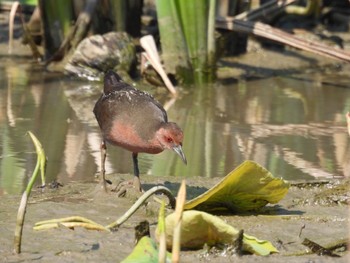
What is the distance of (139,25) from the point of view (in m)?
11.9

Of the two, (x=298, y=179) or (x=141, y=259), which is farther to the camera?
(x=298, y=179)

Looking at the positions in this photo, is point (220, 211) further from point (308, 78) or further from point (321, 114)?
point (308, 78)

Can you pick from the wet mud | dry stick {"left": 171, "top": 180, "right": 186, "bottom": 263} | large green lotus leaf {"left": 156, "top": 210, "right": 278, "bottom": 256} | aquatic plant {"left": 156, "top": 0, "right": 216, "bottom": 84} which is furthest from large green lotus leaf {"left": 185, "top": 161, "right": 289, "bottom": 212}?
aquatic plant {"left": 156, "top": 0, "right": 216, "bottom": 84}

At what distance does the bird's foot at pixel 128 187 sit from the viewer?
6.16m

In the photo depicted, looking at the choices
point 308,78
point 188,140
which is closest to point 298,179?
A: point 188,140

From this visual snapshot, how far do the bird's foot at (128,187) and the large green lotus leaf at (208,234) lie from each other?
1.27 metres

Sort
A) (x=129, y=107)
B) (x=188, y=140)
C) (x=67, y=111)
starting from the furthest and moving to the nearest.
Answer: (x=67, y=111), (x=188, y=140), (x=129, y=107)

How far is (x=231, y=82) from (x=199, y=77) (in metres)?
0.53

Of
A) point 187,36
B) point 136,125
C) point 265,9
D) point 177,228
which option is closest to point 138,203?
point 177,228

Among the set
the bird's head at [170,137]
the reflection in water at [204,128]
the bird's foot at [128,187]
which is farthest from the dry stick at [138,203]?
the reflection in water at [204,128]

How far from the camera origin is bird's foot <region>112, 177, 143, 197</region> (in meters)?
6.16

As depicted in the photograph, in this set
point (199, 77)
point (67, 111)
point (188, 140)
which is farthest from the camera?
point (199, 77)

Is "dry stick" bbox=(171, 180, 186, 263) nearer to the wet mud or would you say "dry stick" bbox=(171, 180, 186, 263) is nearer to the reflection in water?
the wet mud

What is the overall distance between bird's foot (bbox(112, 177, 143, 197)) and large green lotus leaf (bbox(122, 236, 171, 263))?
174cm
